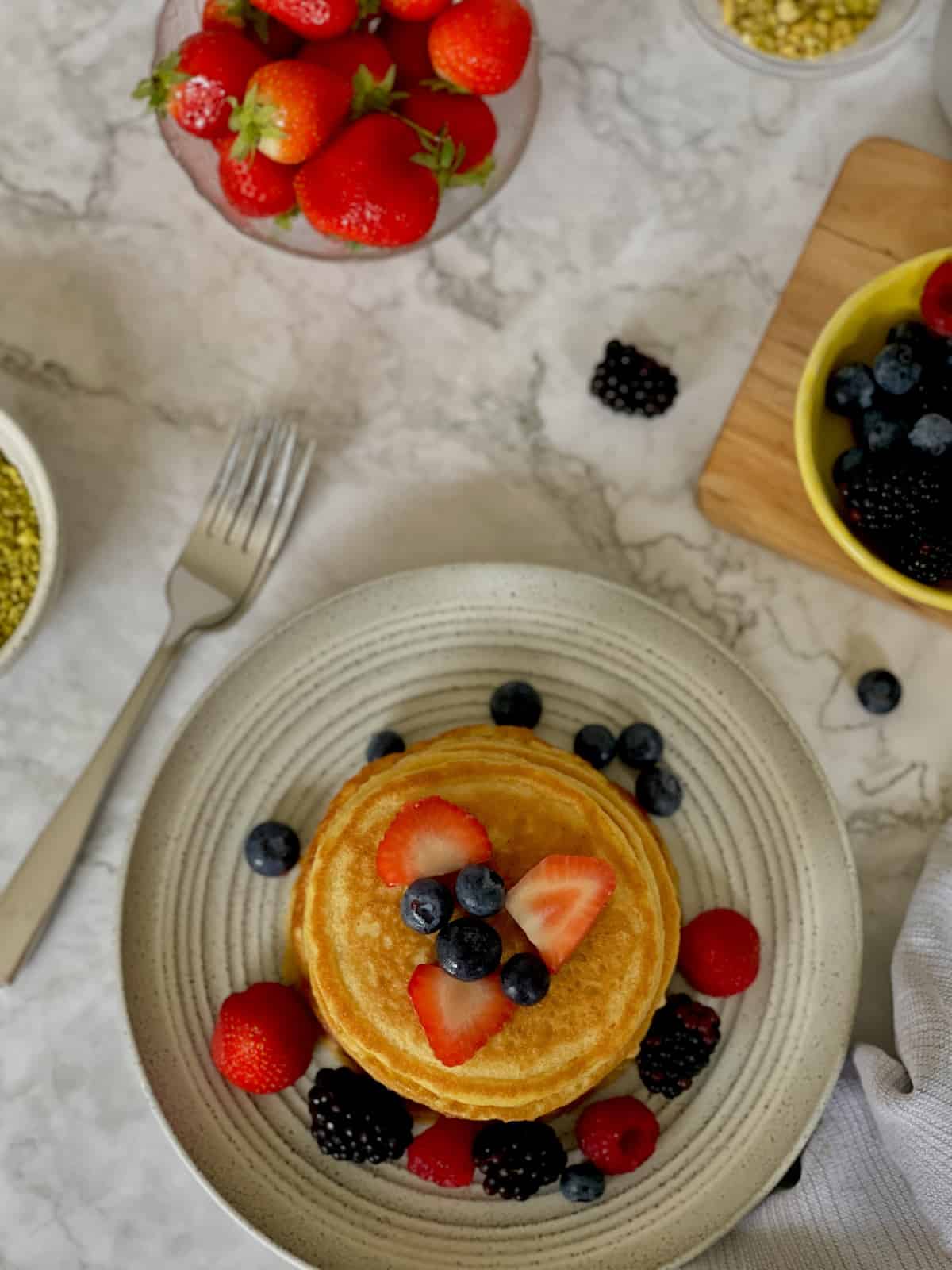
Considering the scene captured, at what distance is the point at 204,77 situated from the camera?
162 cm

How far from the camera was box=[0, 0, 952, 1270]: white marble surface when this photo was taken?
1874mm

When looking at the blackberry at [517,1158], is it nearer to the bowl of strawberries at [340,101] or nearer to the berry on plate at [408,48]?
the bowl of strawberries at [340,101]

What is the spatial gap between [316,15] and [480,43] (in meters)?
0.22

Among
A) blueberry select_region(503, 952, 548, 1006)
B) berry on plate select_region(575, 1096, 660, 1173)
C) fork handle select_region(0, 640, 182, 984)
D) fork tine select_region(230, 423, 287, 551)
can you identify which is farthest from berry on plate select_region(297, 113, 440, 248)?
berry on plate select_region(575, 1096, 660, 1173)

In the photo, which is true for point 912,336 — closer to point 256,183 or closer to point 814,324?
point 814,324

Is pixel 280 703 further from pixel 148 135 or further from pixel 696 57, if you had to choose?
pixel 696 57

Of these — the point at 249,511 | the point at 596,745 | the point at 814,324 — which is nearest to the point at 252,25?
the point at 249,511

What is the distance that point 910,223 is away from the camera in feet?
6.13

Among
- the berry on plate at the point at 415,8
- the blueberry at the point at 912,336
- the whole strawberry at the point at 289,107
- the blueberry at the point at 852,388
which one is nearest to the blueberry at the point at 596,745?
the blueberry at the point at 852,388

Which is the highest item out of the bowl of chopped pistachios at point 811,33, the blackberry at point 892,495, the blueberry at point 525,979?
the bowl of chopped pistachios at point 811,33

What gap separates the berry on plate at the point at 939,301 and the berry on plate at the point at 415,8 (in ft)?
2.55

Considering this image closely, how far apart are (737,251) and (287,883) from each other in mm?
1234

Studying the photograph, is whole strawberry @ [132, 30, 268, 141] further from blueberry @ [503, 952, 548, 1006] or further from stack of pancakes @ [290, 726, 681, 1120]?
blueberry @ [503, 952, 548, 1006]

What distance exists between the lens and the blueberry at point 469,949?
150cm
